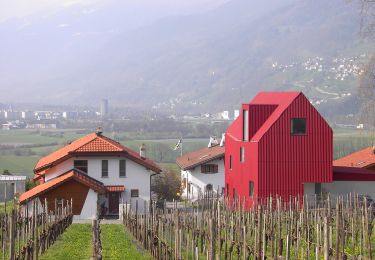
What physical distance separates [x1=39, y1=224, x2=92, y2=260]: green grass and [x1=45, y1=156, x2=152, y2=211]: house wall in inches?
524

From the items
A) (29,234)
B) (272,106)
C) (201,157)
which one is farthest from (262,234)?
(201,157)

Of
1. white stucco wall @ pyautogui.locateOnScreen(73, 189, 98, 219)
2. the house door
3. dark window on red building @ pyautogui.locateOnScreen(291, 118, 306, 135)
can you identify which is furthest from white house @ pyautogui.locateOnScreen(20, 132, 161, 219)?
dark window on red building @ pyautogui.locateOnScreen(291, 118, 306, 135)

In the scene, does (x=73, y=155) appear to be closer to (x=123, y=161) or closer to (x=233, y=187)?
(x=123, y=161)

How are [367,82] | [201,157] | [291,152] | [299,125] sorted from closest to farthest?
1. [367,82]
2. [291,152]
3. [299,125]
4. [201,157]

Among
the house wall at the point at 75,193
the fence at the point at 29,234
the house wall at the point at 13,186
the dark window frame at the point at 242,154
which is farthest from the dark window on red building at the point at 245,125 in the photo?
the house wall at the point at 13,186

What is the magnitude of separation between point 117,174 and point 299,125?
13.4m

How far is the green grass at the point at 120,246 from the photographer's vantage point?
31859 mm

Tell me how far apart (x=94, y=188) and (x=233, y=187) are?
395 inches

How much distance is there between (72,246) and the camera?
36.2m

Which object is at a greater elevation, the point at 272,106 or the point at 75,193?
the point at 272,106

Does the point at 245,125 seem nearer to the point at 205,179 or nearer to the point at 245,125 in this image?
the point at 245,125

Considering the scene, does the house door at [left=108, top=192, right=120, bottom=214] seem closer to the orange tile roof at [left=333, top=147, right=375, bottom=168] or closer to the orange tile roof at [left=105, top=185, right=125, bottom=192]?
the orange tile roof at [left=105, top=185, right=125, bottom=192]

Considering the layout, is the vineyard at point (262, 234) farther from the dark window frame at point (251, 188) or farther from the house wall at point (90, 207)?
the house wall at point (90, 207)

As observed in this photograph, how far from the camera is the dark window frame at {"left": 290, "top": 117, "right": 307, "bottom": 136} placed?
55.2m
